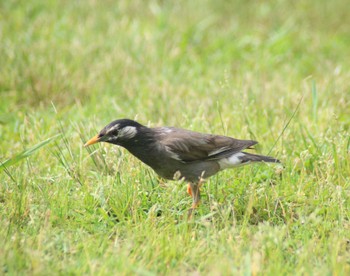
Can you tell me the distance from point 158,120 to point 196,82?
162 cm

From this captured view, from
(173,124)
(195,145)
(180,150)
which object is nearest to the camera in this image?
(180,150)

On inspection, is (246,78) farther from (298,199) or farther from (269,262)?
(269,262)

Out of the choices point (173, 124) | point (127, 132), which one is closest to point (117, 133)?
point (127, 132)

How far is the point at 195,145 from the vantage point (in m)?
5.68

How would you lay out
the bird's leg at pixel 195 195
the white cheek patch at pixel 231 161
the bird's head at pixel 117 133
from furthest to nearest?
the white cheek patch at pixel 231 161 → the bird's head at pixel 117 133 → the bird's leg at pixel 195 195

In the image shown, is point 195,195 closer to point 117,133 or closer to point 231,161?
point 231,161

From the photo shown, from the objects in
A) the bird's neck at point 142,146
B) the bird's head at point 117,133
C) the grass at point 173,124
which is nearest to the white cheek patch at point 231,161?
the grass at point 173,124

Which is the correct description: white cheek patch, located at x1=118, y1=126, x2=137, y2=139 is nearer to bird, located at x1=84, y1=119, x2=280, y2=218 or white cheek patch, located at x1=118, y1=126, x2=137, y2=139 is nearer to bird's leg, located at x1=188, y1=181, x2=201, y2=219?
bird, located at x1=84, y1=119, x2=280, y2=218

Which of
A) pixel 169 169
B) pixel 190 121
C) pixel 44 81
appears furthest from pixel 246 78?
pixel 169 169

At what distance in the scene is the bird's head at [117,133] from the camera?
212 inches

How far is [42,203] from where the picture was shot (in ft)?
16.5

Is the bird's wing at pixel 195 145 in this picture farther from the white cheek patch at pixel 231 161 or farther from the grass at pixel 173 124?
the grass at pixel 173 124

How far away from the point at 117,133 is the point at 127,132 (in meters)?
0.09

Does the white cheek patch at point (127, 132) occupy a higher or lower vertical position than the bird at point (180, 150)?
higher
